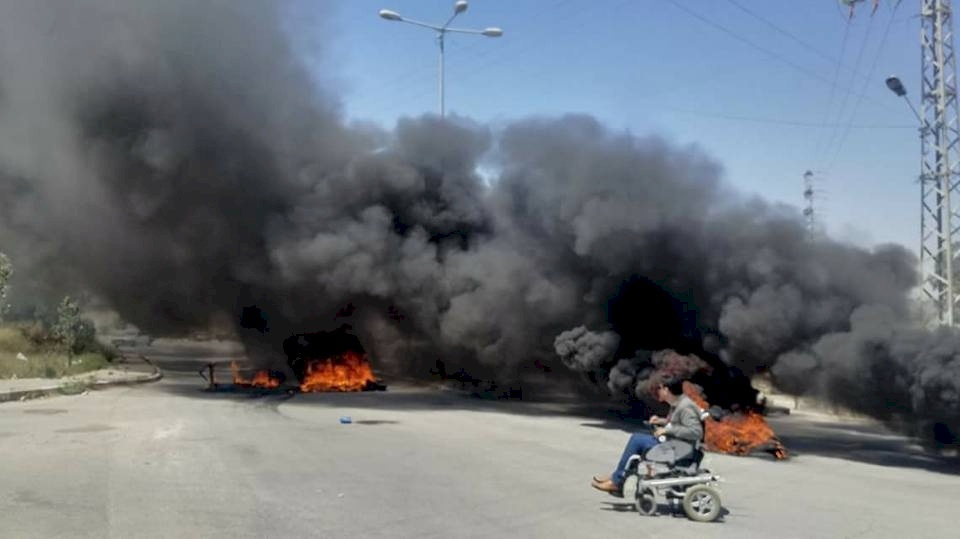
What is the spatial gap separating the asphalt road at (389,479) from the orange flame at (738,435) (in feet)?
1.81

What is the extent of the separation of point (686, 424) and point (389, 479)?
3.64 meters

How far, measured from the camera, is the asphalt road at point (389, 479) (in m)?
8.16

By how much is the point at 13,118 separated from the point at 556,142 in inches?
644

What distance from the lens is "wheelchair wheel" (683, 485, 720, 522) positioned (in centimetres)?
878

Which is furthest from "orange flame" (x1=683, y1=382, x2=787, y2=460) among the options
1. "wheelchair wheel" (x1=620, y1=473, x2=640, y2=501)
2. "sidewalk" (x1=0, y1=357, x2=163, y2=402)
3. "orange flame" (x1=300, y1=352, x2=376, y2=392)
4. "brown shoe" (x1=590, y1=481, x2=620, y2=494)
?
"sidewalk" (x1=0, y1=357, x2=163, y2=402)

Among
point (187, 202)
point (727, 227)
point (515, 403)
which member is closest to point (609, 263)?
point (727, 227)

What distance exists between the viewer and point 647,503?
29.4ft

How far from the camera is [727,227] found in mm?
17328

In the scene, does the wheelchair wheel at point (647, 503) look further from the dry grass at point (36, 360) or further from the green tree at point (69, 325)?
the green tree at point (69, 325)

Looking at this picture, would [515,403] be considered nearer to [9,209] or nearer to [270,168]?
[270,168]

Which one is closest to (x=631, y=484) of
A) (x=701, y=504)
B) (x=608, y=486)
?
(x=608, y=486)

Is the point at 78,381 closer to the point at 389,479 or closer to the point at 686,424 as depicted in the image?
the point at 389,479

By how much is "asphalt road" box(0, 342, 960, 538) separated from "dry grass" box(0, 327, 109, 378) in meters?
7.50

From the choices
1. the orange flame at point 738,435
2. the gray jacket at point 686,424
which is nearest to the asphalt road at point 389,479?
the orange flame at point 738,435
